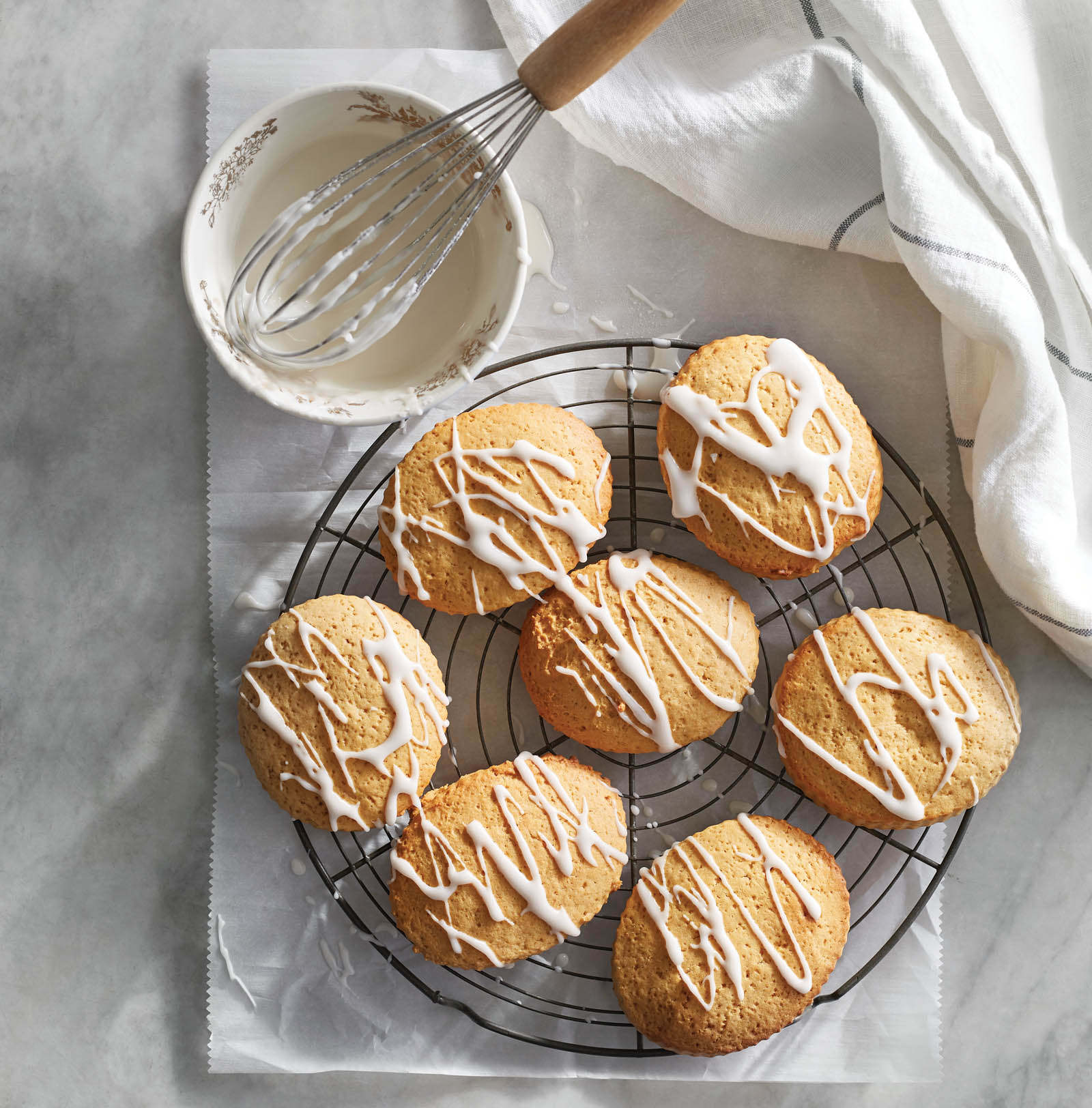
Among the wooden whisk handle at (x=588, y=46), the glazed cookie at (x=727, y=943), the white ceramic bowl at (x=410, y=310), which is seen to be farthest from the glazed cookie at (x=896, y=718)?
the wooden whisk handle at (x=588, y=46)

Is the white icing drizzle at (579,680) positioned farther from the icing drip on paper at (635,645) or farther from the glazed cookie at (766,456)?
the glazed cookie at (766,456)

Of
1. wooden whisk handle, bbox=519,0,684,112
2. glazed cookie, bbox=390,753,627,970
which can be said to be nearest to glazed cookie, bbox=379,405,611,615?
glazed cookie, bbox=390,753,627,970

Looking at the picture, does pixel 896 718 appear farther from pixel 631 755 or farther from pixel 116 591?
pixel 116 591

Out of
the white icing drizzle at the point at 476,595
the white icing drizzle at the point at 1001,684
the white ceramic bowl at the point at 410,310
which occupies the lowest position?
the white icing drizzle at the point at 1001,684

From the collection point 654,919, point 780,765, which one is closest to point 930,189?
point 780,765

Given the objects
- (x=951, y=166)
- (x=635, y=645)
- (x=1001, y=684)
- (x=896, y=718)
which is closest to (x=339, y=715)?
(x=635, y=645)

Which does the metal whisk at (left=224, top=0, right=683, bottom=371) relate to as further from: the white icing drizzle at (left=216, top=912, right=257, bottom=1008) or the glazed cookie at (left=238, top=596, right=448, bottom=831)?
the white icing drizzle at (left=216, top=912, right=257, bottom=1008)
